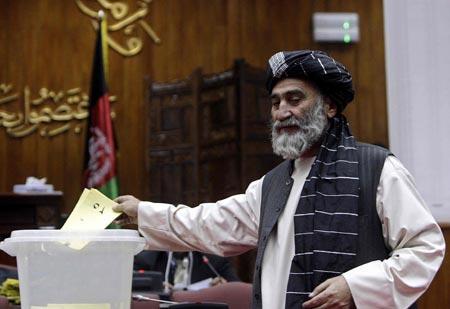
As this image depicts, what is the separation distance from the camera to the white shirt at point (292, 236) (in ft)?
7.45

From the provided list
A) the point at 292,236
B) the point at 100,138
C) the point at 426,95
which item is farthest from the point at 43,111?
the point at 292,236

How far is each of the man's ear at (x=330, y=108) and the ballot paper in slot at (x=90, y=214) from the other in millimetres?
682

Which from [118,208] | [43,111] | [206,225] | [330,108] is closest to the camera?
[118,208]

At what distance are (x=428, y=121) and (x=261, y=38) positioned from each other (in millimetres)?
4689

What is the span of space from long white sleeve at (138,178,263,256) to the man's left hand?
0.50 m

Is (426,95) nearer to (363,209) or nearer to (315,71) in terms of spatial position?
(315,71)

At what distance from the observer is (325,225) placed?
7.66 ft

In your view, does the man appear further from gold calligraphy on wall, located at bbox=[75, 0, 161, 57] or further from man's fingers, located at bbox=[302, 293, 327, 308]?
gold calligraphy on wall, located at bbox=[75, 0, 161, 57]

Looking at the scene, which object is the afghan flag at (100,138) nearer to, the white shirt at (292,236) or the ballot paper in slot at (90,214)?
the white shirt at (292,236)

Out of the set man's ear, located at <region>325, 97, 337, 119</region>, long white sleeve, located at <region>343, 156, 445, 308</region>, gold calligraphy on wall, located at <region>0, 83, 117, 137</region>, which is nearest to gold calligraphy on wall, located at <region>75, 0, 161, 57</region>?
gold calligraphy on wall, located at <region>0, 83, 117, 137</region>

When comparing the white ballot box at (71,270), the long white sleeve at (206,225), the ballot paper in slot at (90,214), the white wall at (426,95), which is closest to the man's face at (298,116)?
the long white sleeve at (206,225)

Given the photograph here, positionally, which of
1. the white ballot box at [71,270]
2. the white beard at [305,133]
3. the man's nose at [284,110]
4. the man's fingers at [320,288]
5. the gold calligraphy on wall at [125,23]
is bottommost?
the man's fingers at [320,288]

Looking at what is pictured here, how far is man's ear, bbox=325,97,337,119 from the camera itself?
2.57 meters

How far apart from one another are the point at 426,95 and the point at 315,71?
8.42ft
